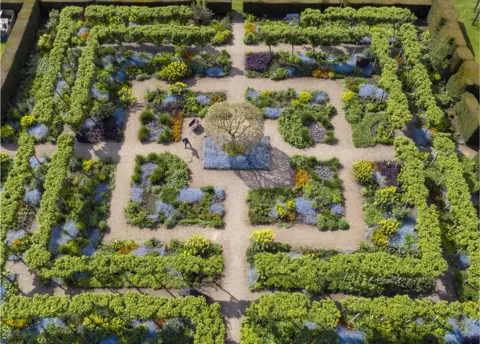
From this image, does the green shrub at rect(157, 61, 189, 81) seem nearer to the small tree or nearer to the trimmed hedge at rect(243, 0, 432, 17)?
the small tree

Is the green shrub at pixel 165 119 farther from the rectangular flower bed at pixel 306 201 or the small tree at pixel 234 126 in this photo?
the rectangular flower bed at pixel 306 201

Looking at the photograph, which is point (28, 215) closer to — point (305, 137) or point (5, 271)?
point (5, 271)

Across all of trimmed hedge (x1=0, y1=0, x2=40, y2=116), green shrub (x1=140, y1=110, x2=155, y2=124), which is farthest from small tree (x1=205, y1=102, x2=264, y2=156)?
trimmed hedge (x1=0, y1=0, x2=40, y2=116)

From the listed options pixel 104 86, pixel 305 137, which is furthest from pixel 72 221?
pixel 305 137

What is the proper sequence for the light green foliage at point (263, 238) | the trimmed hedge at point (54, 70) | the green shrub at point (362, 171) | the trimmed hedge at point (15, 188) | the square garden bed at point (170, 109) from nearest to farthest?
the trimmed hedge at point (15, 188) → the light green foliage at point (263, 238) → the green shrub at point (362, 171) → the trimmed hedge at point (54, 70) → the square garden bed at point (170, 109)

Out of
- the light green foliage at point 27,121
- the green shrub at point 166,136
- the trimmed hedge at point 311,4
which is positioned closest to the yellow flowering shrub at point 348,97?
the trimmed hedge at point 311,4

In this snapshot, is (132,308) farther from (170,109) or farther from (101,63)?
(101,63)

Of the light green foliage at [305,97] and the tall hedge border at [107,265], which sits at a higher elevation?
the light green foliage at [305,97]
